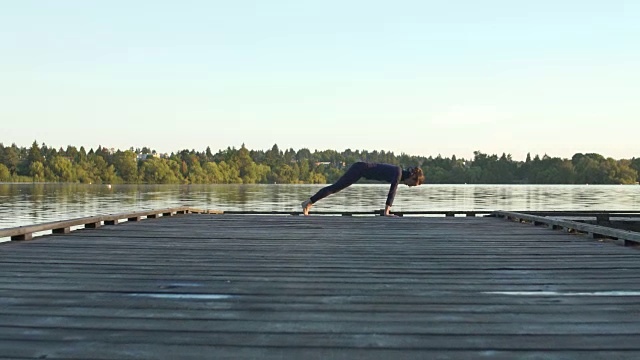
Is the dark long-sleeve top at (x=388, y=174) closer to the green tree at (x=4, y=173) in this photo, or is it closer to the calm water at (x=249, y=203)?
the calm water at (x=249, y=203)

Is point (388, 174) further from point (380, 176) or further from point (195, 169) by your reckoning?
point (195, 169)

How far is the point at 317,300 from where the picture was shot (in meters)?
4.39

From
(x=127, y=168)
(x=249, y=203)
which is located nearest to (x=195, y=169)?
(x=127, y=168)

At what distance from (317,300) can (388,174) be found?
28.4 ft

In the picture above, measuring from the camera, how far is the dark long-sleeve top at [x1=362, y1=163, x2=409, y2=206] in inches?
498

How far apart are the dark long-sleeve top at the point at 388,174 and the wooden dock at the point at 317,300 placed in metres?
4.48

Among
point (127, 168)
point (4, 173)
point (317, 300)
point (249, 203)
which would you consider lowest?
point (249, 203)

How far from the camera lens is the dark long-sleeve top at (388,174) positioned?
498 inches

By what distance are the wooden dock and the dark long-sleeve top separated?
4.48 m

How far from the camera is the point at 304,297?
4.50 meters

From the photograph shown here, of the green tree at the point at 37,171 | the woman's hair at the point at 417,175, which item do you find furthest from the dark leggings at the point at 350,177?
the green tree at the point at 37,171

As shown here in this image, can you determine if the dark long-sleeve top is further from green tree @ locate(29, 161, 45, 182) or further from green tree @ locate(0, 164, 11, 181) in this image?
green tree @ locate(29, 161, 45, 182)

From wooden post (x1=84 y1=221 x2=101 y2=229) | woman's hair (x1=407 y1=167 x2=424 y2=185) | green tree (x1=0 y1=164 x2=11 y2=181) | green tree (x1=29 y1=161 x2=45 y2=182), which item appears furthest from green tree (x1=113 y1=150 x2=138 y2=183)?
woman's hair (x1=407 y1=167 x2=424 y2=185)

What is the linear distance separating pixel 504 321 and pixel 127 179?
166 m
